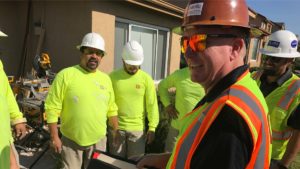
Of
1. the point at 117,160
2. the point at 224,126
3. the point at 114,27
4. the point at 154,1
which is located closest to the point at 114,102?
the point at 117,160

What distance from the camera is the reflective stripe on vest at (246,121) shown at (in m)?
0.95

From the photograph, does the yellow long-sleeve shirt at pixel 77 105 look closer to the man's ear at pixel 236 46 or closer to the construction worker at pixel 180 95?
the construction worker at pixel 180 95

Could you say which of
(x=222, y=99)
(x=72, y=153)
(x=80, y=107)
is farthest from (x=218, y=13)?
(x=72, y=153)

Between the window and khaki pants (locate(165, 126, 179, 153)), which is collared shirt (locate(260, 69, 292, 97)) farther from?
the window

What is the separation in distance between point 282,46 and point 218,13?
2.03 m

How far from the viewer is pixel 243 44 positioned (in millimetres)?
1213

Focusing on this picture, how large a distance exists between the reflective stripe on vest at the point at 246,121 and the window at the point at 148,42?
5.94 m

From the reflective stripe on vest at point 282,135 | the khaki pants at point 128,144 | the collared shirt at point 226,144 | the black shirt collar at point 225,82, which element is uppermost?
the black shirt collar at point 225,82

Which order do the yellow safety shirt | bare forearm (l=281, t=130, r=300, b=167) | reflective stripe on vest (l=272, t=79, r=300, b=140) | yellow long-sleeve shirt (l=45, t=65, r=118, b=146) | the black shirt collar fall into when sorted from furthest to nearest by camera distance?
1. yellow long-sleeve shirt (l=45, t=65, r=118, b=146)
2. reflective stripe on vest (l=272, t=79, r=300, b=140)
3. bare forearm (l=281, t=130, r=300, b=167)
4. the yellow safety shirt
5. the black shirt collar

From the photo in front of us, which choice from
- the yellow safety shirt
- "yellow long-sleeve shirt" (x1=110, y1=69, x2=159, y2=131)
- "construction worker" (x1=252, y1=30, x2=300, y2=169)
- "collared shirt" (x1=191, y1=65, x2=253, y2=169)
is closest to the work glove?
"yellow long-sleeve shirt" (x1=110, y1=69, x2=159, y2=131)

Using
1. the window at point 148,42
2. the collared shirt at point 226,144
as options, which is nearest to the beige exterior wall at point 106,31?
the window at point 148,42

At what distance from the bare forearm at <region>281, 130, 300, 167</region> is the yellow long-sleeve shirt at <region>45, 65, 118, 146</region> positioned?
2.07 m

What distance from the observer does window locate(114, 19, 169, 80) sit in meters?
6.93

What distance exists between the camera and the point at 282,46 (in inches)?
112
